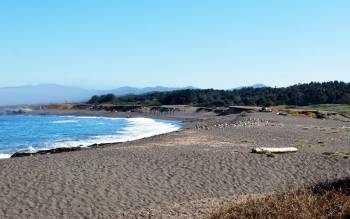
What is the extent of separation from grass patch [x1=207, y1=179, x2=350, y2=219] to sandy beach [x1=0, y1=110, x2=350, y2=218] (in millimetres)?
2428

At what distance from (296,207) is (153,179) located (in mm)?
10026

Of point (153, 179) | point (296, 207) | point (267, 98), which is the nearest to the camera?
point (296, 207)

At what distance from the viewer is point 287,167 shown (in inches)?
810

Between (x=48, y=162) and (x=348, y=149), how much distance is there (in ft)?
50.8

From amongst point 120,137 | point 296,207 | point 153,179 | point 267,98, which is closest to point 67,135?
point 120,137

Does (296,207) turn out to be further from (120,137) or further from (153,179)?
(120,137)

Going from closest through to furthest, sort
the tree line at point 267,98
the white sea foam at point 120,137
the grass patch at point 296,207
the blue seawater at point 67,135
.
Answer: the grass patch at point 296,207, the white sea foam at point 120,137, the blue seawater at point 67,135, the tree line at point 267,98

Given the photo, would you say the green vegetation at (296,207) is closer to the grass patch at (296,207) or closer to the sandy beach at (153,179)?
the grass patch at (296,207)

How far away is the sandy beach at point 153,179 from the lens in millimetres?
14095

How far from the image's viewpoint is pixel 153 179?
59.3 feet

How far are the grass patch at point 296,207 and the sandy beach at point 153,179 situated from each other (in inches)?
95.6

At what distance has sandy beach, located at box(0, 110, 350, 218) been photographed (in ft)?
46.2

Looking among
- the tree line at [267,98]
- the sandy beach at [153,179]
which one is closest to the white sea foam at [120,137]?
the sandy beach at [153,179]

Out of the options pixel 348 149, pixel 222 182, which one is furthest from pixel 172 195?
pixel 348 149
